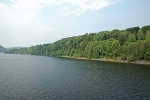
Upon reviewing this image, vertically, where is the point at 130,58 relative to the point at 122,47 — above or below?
below

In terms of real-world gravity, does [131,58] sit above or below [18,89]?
above

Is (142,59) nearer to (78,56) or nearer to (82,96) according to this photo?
(78,56)

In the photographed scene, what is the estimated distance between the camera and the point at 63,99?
29609 mm

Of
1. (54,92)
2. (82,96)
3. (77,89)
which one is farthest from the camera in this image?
(77,89)

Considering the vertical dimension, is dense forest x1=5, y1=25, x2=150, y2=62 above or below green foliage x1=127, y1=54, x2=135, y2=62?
above

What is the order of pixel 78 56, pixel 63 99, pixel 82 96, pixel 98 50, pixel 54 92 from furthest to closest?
pixel 78 56
pixel 98 50
pixel 54 92
pixel 82 96
pixel 63 99

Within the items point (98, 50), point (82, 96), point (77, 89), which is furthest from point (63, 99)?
point (98, 50)

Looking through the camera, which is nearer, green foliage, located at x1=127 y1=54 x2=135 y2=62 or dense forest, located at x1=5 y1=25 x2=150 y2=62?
dense forest, located at x1=5 y1=25 x2=150 y2=62

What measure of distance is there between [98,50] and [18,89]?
97.5 metres

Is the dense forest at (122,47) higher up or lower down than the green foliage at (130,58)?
higher up

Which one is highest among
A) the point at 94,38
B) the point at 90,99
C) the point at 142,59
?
the point at 94,38

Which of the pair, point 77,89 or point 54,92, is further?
point 77,89

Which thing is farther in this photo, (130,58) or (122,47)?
(122,47)

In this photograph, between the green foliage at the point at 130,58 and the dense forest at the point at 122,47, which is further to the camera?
the green foliage at the point at 130,58
